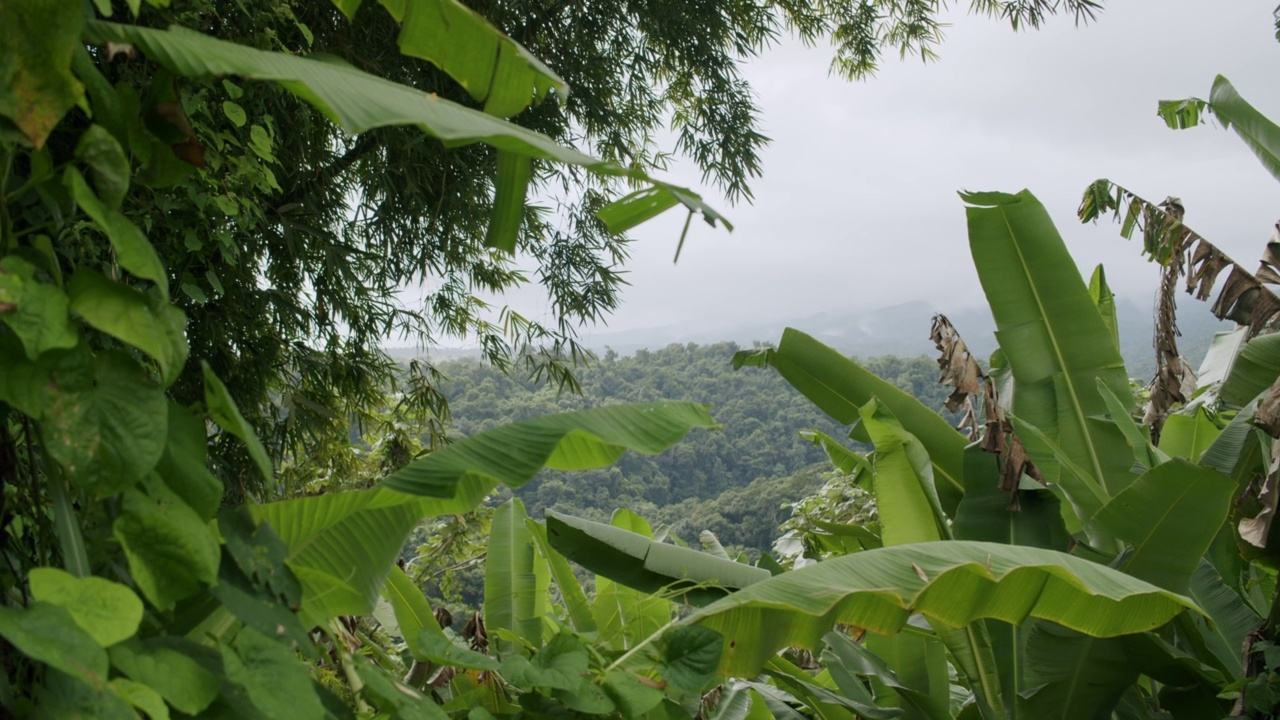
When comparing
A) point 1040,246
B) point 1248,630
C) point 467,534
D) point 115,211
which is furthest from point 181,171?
point 467,534

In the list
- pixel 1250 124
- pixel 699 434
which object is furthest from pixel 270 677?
pixel 699 434

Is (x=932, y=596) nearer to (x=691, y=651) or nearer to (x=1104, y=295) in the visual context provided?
(x=691, y=651)

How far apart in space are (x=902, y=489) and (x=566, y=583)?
518 mm

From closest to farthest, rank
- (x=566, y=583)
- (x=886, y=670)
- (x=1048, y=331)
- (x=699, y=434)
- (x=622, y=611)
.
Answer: (x=622, y=611) → (x=566, y=583) → (x=886, y=670) → (x=1048, y=331) → (x=699, y=434)

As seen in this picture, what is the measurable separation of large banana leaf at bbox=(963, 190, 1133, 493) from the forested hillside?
4.82 metres

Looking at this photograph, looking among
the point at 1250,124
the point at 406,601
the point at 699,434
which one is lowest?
the point at 699,434

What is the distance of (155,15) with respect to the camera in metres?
1.79

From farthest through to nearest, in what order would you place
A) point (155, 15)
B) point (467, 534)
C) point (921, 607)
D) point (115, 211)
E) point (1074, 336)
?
point (467, 534)
point (155, 15)
point (1074, 336)
point (921, 607)
point (115, 211)

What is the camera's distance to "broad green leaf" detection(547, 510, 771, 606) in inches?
42.8

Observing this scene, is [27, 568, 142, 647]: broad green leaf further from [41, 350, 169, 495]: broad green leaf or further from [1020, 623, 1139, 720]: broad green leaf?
[1020, 623, 1139, 720]: broad green leaf

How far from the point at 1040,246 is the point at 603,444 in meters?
1.18

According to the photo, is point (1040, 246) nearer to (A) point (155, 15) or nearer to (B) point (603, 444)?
(B) point (603, 444)

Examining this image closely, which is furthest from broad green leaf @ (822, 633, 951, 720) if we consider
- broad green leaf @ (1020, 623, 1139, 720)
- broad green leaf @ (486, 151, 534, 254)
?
broad green leaf @ (486, 151, 534, 254)

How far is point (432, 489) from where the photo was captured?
56 cm
